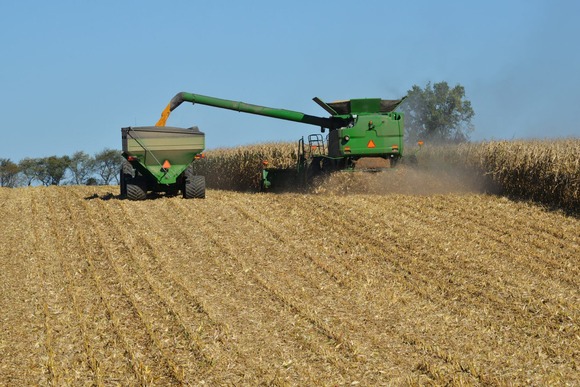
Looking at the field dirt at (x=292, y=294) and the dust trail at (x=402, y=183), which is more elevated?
the dust trail at (x=402, y=183)

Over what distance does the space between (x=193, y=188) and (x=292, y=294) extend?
8165 millimetres

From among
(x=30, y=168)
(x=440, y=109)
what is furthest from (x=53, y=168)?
(x=440, y=109)

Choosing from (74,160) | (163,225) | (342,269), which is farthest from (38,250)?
(74,160)

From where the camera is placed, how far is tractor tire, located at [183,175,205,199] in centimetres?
1756

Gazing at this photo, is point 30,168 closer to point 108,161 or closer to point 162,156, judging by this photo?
point 108,161

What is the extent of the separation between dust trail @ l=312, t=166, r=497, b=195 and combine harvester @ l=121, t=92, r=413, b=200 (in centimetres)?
23

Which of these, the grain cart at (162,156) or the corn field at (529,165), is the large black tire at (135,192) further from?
the corn field at (529,165)

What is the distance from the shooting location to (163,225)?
47.2 ft

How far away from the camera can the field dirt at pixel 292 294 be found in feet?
23.7

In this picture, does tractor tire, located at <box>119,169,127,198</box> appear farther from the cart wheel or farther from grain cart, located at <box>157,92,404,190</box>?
grain cart, located at <box>157,92,404,190</box>

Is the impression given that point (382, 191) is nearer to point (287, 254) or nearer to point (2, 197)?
point (287, 254)

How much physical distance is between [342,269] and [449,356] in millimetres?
3948

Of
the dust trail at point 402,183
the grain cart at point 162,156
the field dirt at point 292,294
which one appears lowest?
the field dirt at point 292,294

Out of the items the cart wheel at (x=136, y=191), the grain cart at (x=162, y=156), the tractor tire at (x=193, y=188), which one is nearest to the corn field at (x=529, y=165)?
the tractor tire at (x=193, y=188)
